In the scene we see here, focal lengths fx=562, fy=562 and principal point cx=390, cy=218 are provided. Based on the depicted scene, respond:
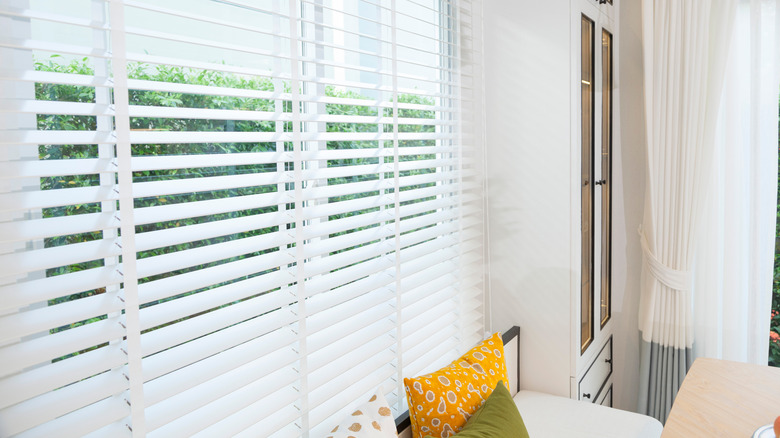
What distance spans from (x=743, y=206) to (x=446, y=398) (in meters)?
1.77

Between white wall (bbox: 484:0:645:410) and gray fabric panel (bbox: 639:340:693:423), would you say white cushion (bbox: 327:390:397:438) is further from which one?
gray fabric panel (bbox: 639:340:693:423)

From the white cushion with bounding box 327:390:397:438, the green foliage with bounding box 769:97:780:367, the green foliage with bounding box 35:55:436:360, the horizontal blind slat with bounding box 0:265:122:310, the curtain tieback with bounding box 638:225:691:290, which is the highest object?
the green foliage with bounding box 35:55:436:360

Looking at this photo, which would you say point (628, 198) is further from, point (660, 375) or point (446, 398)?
point (446, 398)

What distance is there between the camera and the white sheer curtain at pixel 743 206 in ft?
7.79

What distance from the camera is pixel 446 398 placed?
4.89 ft

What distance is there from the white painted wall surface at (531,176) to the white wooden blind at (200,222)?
0.46 meters

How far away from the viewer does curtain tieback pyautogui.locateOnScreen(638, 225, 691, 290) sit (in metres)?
2.47

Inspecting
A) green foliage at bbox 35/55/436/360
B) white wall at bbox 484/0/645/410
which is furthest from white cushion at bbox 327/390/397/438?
white wall at bbox 484/0/645/410

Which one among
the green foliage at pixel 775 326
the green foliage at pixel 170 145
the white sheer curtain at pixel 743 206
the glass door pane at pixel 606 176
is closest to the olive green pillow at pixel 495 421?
the green foliage at pixel 170 145

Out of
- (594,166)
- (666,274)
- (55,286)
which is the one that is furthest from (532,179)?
(55,286)

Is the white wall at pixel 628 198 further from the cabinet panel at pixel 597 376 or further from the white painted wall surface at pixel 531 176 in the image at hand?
the white painted wall surface at pixel 531 176

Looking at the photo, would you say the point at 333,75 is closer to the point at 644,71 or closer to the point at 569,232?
the point at 569,232

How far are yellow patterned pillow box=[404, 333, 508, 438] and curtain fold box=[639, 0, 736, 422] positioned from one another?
1296mm

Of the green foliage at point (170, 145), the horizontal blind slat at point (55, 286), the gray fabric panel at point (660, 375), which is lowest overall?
the gray fabric panel at point (660, 375)
